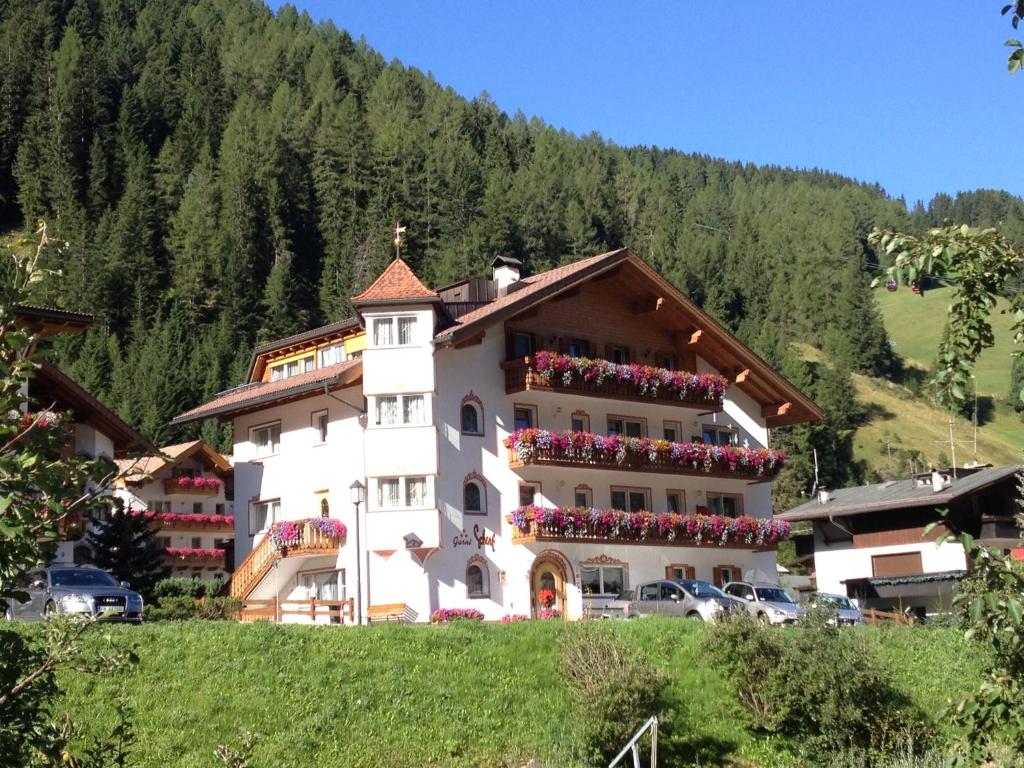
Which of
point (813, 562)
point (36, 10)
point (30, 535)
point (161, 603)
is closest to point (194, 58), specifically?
point (36, 10)

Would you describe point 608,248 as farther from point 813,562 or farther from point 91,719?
point 91,719

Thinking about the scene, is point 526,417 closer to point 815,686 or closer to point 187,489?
point 815,686

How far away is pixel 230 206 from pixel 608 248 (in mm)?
36830

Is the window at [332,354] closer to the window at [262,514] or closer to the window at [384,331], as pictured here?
the window at [384,331]

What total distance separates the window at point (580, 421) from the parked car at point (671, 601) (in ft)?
21.7

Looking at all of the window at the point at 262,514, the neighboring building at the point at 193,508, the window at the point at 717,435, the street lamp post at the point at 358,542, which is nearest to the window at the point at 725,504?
the window at the point at 717,435

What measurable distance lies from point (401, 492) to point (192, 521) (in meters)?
29.0

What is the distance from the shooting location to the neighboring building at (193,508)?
203 feet

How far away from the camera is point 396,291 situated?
3872 centimetres

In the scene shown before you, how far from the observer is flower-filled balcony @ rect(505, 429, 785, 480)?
39.0 metres

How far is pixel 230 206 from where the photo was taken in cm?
11238

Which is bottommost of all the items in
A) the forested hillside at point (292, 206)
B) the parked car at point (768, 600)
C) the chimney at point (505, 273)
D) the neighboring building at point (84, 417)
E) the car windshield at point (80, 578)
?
the parked car at point (768, 600)

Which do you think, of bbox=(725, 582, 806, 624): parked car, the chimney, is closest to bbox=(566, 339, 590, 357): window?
the chimney

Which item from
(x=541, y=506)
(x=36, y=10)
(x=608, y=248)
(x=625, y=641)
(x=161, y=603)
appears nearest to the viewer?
(x=625, y=641)
